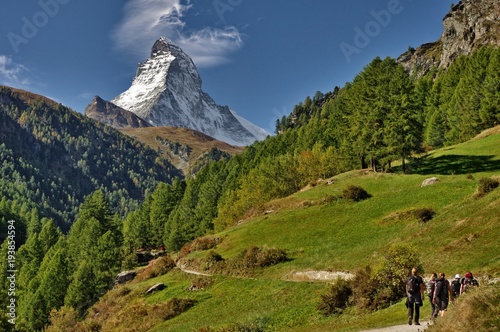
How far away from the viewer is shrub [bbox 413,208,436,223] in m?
38.3

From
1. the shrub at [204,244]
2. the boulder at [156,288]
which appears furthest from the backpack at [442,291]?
the shrub at [204,244]

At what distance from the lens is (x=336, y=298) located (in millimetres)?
27328

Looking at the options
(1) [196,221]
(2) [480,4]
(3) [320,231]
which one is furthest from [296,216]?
(2) [480,4]

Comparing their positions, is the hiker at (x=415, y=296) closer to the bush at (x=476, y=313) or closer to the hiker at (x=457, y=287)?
the hiker at (x=457, y=287)

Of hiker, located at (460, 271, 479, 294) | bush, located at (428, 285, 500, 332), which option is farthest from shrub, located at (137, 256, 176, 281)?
bush, located at (428, 285, 500, 332)

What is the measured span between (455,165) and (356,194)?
16530mm

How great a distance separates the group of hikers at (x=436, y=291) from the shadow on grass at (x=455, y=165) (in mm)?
38181

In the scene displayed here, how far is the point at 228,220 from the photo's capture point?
301 feet

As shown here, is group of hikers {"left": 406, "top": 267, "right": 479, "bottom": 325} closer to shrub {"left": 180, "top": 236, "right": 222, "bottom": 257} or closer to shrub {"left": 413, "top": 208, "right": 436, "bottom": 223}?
shrub {"left": 413, "top": 208, "right": 436, "bottom": 223}

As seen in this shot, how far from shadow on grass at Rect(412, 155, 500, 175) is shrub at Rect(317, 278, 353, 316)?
112 feet

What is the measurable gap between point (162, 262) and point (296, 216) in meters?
21.7

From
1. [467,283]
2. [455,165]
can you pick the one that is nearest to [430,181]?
[455,165]

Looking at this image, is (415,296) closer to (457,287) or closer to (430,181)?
(457,287)

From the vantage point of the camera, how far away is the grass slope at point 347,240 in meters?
27.3
